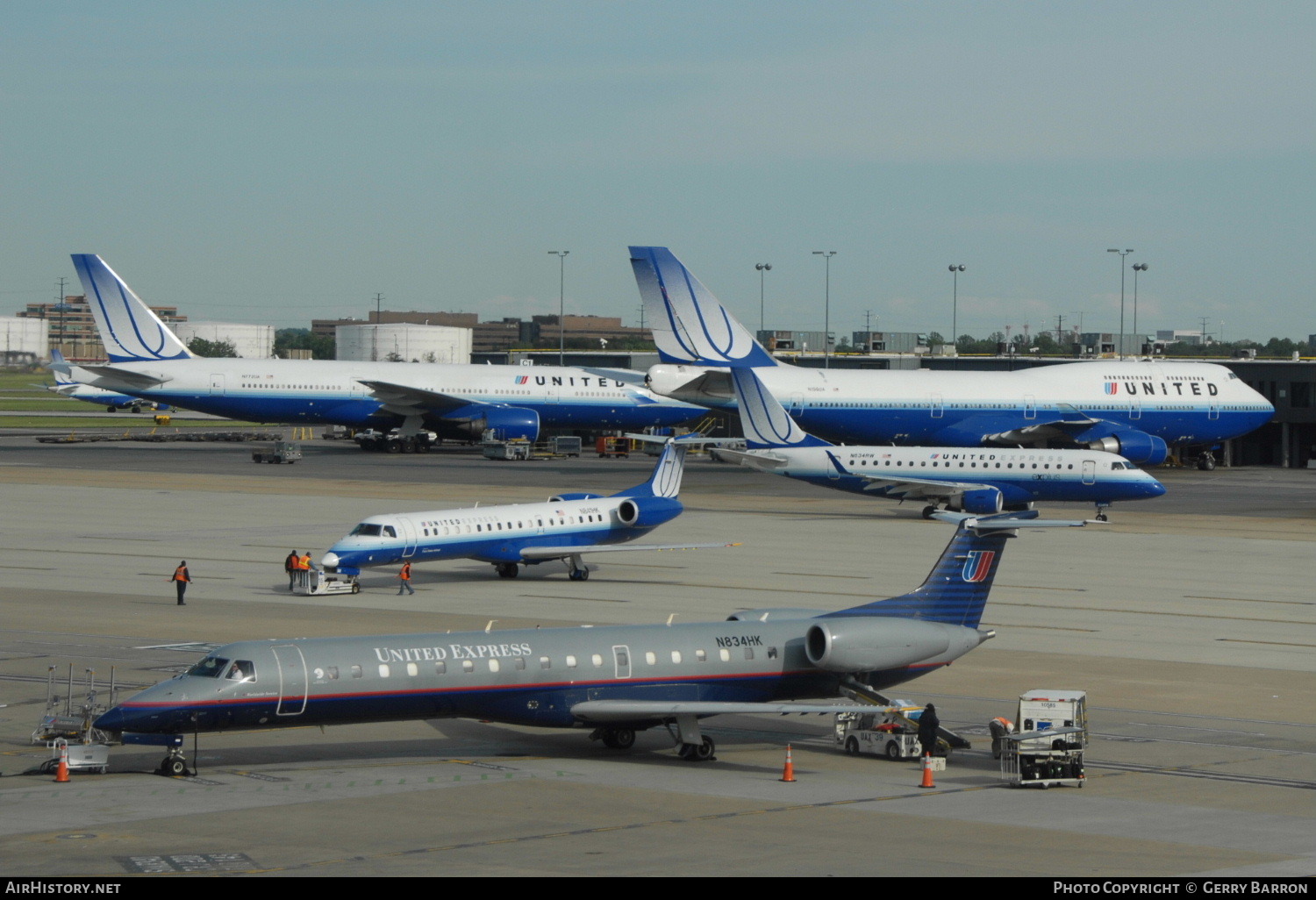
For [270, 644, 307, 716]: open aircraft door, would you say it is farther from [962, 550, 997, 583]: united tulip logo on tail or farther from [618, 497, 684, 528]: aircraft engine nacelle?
[618, 497, 684, 528]: aircraft engine nacelle

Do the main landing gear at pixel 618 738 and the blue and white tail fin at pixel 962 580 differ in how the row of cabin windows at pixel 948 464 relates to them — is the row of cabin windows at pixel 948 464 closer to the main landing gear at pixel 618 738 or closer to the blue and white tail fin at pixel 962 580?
the blue and white tail fin at pixel 962 580

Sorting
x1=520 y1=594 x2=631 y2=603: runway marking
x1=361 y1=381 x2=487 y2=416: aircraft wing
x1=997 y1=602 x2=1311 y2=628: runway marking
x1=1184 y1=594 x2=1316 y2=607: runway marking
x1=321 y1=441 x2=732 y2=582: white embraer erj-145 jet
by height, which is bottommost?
x1=520 y1=594 x2=631 y2=603: runway marking

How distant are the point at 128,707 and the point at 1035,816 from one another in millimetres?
15024

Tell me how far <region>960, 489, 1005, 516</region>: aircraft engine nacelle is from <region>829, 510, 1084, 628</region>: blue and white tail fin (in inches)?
1662

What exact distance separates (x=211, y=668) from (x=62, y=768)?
9.59 ft

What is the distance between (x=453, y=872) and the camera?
21359mm

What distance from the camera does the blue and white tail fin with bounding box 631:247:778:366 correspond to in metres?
98.2

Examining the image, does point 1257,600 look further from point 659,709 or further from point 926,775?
point 659,709

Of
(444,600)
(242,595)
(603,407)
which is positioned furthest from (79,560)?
(603,407)

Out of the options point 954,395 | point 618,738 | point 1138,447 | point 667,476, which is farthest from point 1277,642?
point 954,395

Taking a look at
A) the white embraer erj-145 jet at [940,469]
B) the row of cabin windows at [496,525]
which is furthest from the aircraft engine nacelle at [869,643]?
the white embraer erj-145 jet at [940,469]

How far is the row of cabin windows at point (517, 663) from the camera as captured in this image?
1114 inches

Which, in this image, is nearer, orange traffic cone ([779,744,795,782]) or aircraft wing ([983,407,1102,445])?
orange traffic cone ([779,744,795,782])

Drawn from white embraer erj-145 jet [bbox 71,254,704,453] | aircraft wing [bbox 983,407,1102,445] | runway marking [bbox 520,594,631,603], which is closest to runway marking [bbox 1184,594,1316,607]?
runway marking [bbox 520,594,631,603]
